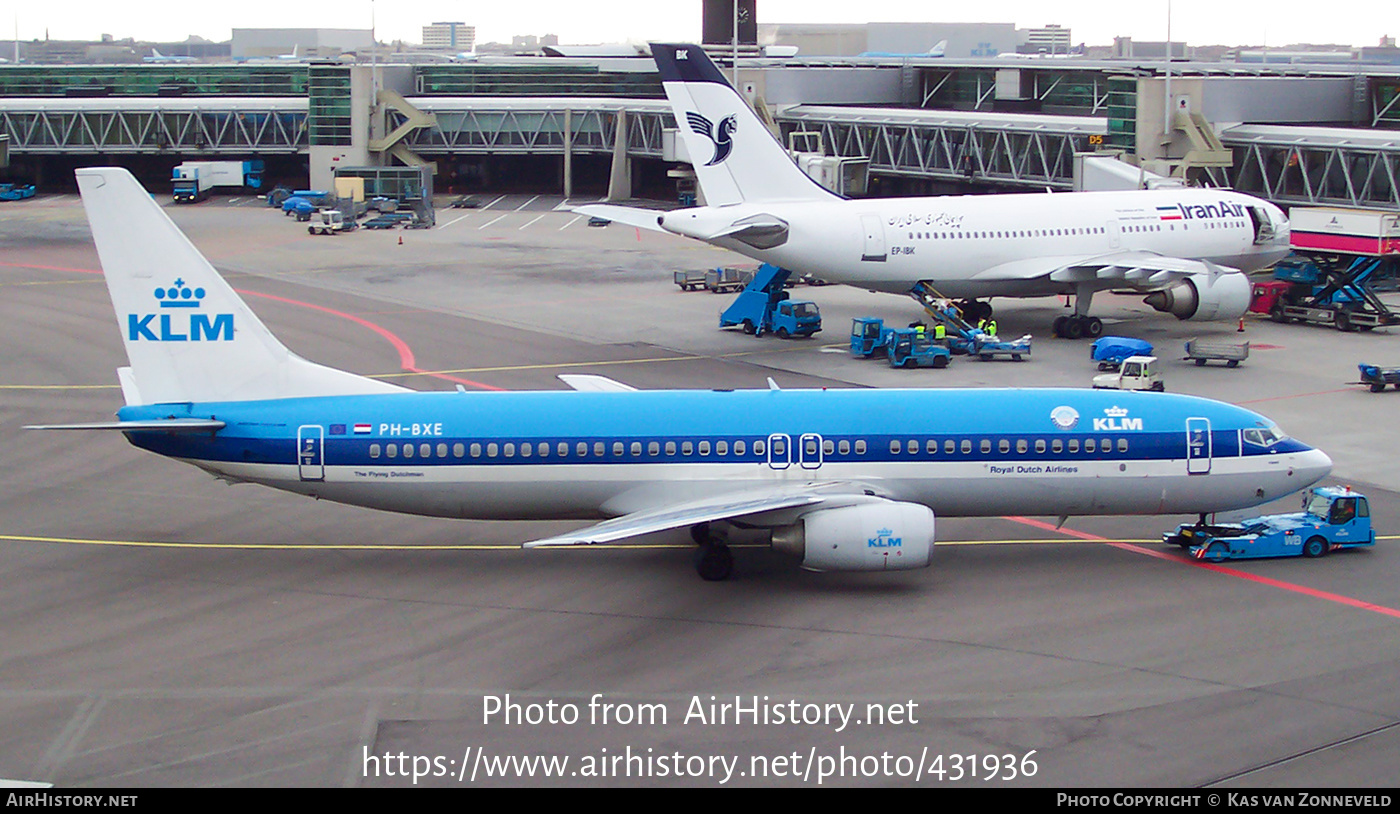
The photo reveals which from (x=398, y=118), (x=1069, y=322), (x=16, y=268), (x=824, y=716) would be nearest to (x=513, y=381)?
(x=1069, y=322)

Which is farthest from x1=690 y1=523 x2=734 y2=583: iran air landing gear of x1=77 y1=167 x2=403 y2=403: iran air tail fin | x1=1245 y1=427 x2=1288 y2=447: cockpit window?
x1=1245 y1=427 x2=1288 y2=447: cockpit window

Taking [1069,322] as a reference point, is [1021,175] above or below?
above

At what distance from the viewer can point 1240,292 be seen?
61.3 m

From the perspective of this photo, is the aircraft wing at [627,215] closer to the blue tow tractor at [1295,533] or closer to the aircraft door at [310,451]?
the aircraft door at [310,451]

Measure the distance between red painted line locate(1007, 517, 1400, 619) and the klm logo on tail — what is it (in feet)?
94.9

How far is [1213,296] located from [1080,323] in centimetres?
561

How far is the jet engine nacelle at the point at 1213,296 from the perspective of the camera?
6128cm

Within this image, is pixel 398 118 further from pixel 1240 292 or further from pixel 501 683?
pixel 501 683

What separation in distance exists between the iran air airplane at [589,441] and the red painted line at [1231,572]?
1.45 metres

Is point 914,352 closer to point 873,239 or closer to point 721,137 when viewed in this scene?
point 873,239

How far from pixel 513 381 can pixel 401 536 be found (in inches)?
719

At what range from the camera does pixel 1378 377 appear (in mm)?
50906

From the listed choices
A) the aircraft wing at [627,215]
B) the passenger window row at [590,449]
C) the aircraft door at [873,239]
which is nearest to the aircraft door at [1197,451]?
the passenger window row at [590,449]

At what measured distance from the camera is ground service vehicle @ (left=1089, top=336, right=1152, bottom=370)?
53312 mm
